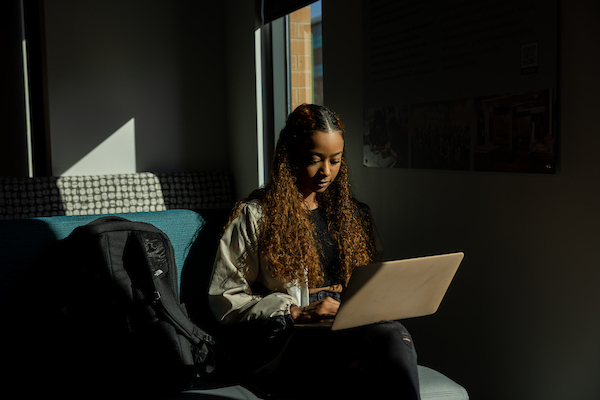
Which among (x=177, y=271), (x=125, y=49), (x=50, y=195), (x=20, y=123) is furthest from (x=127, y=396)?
(x=20, y=123)

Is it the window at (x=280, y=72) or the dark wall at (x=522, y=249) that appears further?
the window at (x=280, y=72)

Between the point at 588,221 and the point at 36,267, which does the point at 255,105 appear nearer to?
the point at 36,267

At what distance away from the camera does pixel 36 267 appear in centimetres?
192

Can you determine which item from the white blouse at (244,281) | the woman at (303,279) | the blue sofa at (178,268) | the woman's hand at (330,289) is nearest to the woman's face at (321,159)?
the woman at (303,279)

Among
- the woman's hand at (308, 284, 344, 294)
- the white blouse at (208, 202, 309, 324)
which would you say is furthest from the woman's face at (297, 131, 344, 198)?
the woman's hand at (308, 284, 344, 294)

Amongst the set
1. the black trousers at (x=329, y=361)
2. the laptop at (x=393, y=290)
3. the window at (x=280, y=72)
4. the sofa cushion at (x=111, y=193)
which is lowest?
the black trousers at (x=329, y=361)

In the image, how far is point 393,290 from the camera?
1577 mm

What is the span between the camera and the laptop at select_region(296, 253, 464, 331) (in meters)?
1.49

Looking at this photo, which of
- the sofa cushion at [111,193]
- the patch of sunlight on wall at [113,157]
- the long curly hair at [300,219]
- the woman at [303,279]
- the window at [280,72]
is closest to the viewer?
the woman at [303,279]

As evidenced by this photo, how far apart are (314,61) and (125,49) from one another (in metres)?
1.33

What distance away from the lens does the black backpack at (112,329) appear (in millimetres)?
1810

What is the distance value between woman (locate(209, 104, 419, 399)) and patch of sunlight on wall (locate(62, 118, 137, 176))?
2.07 meters

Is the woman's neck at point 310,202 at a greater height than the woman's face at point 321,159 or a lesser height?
lesser

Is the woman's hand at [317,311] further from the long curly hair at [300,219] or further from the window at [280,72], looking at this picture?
the window at [280,72]
